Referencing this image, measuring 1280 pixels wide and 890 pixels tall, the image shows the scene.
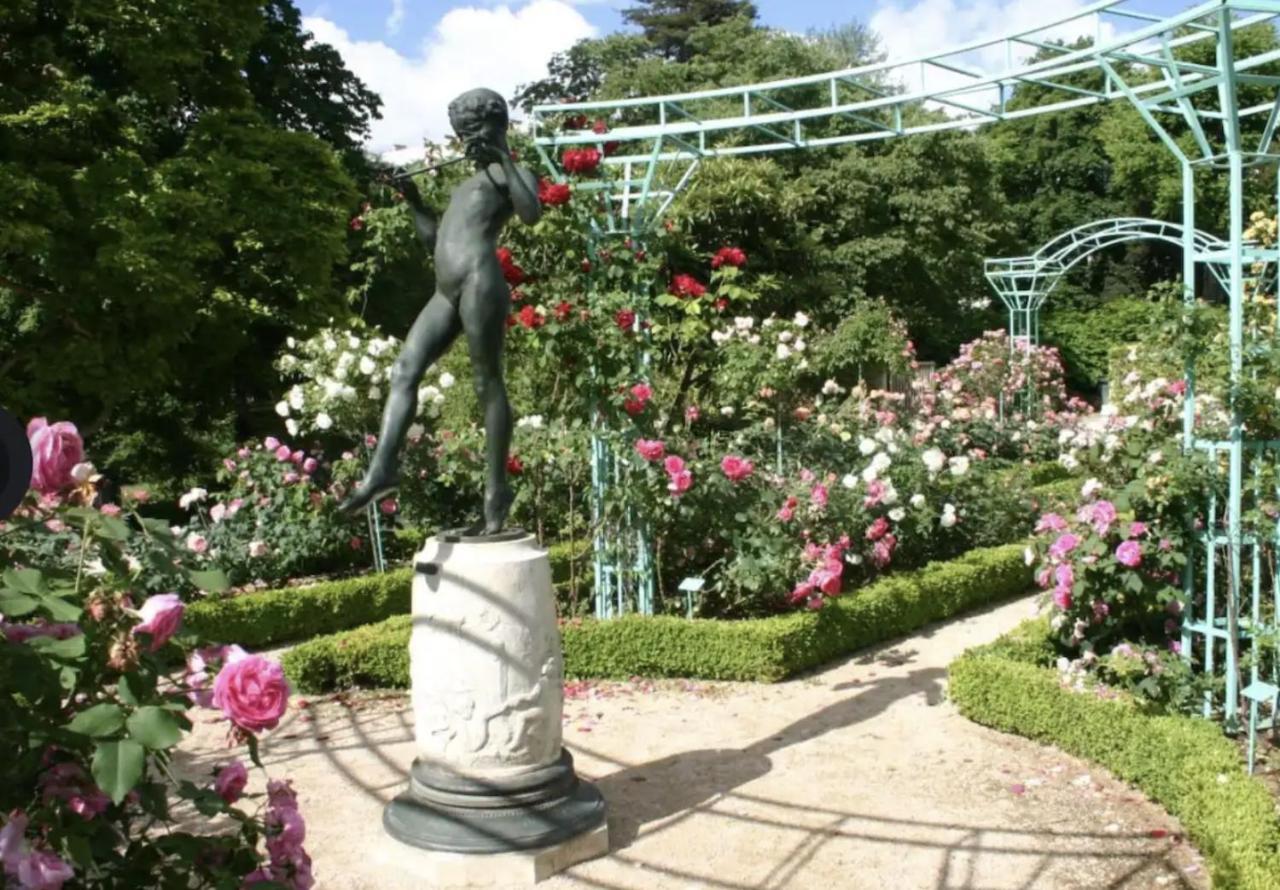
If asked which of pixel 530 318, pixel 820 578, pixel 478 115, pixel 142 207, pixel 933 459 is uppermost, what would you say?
pixel 142 207

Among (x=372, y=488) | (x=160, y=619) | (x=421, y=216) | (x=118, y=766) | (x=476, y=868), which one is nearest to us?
(x=118, y=766)

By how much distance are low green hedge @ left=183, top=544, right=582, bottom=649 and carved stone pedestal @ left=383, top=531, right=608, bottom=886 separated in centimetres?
372

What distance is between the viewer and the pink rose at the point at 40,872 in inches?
60.2

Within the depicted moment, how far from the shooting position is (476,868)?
4043 millimetres

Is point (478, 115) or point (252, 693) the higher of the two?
point (478, 115)

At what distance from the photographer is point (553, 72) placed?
1258 inches

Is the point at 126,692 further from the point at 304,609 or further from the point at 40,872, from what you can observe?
the point at 304,609

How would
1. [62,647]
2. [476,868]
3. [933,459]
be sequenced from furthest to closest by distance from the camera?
[933,459], [476,868], [62,647]

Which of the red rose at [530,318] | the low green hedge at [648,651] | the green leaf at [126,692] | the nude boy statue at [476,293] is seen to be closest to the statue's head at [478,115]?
the nude boy statue at [476,293]

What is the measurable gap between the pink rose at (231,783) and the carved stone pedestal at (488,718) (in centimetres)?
207

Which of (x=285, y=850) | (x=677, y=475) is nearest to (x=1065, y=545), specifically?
(x=677, y=475)

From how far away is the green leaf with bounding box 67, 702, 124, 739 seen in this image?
66.2 inches

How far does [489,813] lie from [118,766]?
2654 millimetres

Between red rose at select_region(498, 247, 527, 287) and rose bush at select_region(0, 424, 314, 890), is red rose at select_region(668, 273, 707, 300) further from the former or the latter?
rose bush at select_region(0, 424, 314, 890)
